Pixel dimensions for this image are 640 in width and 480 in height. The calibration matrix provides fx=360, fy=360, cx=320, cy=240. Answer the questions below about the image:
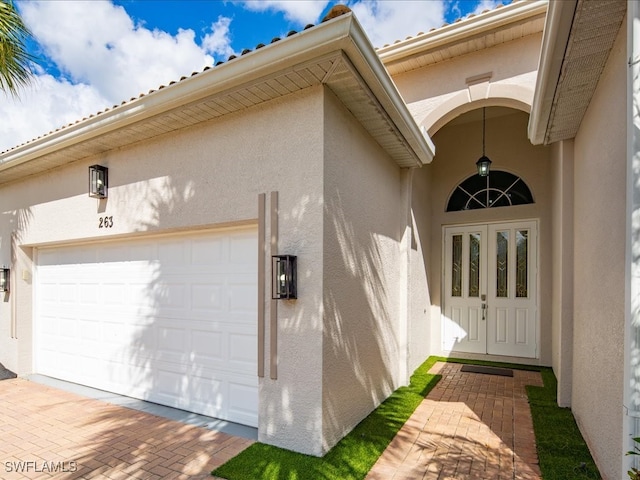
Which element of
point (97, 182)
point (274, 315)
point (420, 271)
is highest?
point (97, 182)

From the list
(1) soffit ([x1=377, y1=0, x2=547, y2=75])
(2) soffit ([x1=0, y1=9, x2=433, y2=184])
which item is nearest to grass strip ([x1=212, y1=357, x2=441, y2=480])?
(2) soffit ([x1=0, y1=9, x2=433, y2=184])

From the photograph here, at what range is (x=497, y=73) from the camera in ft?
20.6

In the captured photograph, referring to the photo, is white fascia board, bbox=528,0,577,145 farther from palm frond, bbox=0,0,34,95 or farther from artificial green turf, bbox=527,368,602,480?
palm frond, bbox=0,0,34,95

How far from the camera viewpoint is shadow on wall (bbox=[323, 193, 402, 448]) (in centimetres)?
419

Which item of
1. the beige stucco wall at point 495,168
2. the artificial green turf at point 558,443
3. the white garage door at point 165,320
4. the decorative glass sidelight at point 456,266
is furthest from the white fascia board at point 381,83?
the artificial green turf at point 558,443

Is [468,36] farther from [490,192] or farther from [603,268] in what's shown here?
[603,268]

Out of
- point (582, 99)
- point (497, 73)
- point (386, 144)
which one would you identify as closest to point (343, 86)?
point (386, 144)

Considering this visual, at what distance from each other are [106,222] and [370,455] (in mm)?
5377

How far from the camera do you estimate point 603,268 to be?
12.0 feet

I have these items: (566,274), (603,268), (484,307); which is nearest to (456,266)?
(484,307)

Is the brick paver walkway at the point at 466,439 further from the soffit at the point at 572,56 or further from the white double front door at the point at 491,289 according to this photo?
the soffit at the point at 572,56

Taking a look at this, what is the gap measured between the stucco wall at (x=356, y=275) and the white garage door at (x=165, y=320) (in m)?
1.19

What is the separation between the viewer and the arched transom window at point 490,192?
867cm

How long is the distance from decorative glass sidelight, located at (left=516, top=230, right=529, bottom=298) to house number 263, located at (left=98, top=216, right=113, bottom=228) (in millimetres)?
8596
